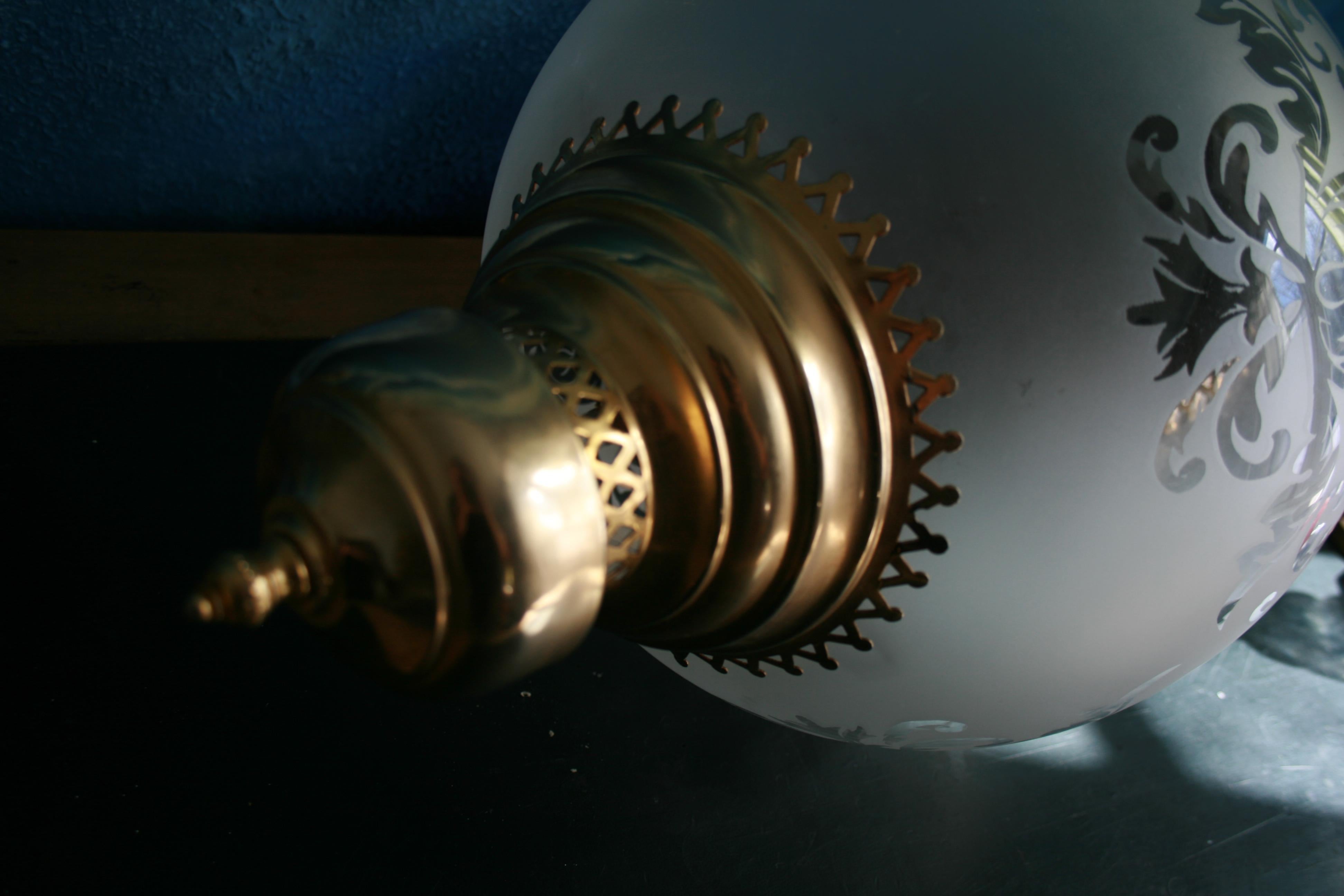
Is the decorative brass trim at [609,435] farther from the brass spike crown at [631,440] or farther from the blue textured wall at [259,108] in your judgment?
the blue textured wall at [259,108]

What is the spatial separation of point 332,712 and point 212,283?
230 mm

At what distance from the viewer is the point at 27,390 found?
0.46m

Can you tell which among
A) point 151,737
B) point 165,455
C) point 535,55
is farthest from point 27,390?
point 535,55

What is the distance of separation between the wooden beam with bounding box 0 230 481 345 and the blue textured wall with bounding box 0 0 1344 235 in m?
0.02

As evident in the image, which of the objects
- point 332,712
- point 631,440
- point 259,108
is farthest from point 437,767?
point 259,108

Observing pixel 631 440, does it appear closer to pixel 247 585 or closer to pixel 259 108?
pixel 247 585

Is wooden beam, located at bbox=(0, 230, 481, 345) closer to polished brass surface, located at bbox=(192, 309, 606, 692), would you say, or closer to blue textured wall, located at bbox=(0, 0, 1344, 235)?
blue textured wall, located at bbox=(0, 0, 1344, 235)

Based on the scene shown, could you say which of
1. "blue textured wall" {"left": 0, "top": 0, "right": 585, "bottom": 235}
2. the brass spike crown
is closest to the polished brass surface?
the brass spike crown

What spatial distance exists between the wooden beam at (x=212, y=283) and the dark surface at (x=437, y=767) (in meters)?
0.02

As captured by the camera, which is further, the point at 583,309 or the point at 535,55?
the point at 535,55

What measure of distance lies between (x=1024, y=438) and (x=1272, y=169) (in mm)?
106

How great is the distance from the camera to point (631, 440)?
0.24m

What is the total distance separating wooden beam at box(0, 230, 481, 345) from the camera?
1.49 ft

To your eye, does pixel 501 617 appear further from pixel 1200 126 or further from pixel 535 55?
pixel 535 55
